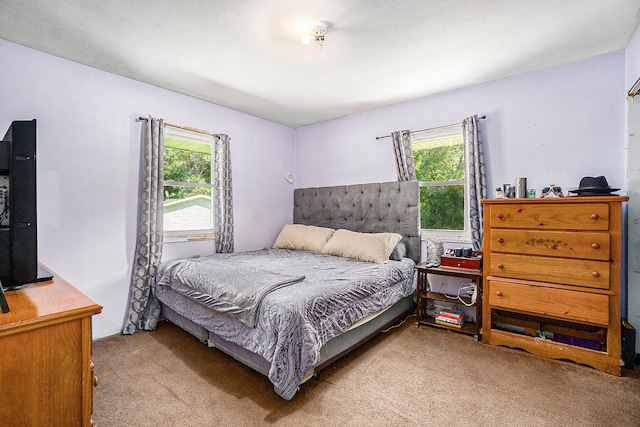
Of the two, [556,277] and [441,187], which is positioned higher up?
[441,187]

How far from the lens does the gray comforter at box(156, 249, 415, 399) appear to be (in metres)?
1.74

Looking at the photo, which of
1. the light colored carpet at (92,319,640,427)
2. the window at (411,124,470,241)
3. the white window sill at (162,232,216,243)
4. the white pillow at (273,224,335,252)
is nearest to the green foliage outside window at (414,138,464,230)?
the window at (411,124,470,241)

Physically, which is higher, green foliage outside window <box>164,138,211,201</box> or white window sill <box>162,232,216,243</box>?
green foliage outside window <box>164,138,211,201</box>

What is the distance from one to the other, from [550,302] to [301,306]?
1950 mm

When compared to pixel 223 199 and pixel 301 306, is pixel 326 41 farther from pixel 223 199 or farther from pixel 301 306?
pixel 223 199

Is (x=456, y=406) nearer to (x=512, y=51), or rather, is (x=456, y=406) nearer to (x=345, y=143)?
(x=512, y=51)

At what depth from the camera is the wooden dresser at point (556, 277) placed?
214cm

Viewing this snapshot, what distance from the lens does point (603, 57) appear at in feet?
8.26

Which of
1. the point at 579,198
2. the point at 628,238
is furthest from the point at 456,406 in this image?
the point at 628,238

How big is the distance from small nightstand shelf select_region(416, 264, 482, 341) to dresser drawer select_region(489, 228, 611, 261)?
1.11 ft

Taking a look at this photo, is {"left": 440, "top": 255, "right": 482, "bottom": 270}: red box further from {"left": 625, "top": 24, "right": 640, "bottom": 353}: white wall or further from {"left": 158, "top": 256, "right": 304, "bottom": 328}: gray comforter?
{"left": 158, "top": 256, "right": 304, "bottom": 328}: gray comforter

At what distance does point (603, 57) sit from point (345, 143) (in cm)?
262

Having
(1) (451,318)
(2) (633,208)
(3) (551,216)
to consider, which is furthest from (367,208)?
(2) (633,208)

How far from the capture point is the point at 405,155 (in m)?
3.50
